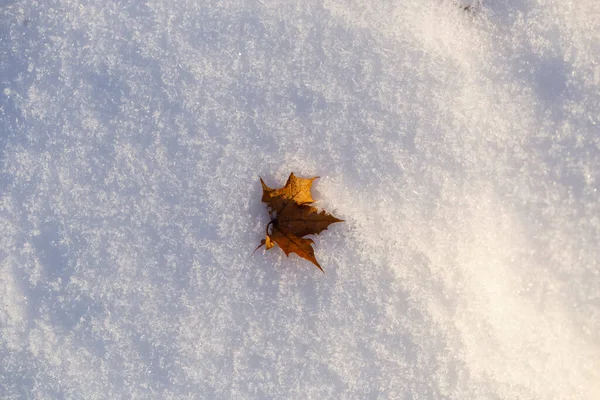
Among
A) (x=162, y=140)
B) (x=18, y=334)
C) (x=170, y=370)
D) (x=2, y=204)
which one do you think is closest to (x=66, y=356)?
(x=18, y=334)

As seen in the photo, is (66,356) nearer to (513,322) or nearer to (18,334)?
(18,334)

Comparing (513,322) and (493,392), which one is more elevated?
(513,322)

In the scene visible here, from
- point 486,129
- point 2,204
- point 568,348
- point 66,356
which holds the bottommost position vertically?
point 66,356

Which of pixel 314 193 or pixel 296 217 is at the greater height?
pixel 314 193
